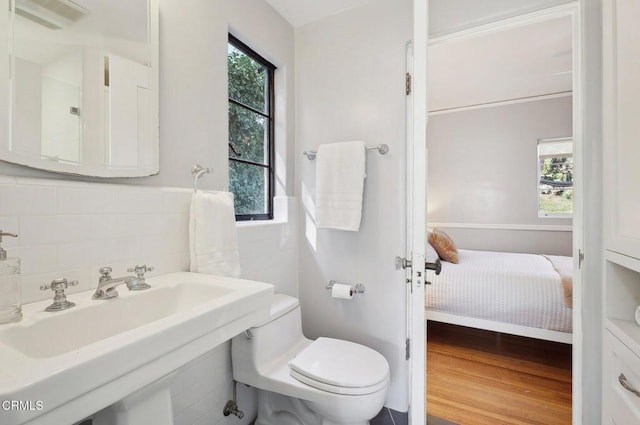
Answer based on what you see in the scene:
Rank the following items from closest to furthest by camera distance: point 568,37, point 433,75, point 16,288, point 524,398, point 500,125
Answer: point 16,288 → point 524,398 → point 568,37 → point 433,75 → point 500,125

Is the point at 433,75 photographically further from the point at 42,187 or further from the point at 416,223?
the point at 42,187

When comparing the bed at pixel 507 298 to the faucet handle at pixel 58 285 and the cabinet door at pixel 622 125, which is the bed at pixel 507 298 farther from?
the faucet handle at pixel 58 285

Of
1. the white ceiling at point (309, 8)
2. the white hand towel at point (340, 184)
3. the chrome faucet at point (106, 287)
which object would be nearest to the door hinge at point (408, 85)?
the white hand towel at point (340, 184)

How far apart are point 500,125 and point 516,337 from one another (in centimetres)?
255

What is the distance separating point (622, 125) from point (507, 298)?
4.89 ft

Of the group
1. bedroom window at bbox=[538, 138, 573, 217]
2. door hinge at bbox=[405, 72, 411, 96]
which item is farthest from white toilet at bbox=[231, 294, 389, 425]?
bedroom window at bbox=[538, 138, 573, 217]

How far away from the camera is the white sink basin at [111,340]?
42 cm

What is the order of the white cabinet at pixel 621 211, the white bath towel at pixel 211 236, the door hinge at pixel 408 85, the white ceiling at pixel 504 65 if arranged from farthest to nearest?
the white ceiling at pixel 504 65
the door hinge at pixel 408 85
the white bath towel at pixel 211 236
the white cabinet at pixel 621 211

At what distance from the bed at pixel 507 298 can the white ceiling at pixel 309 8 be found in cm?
182

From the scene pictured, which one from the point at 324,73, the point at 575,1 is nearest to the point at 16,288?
the point at 324,73

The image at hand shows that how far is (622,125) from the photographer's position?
94 cm

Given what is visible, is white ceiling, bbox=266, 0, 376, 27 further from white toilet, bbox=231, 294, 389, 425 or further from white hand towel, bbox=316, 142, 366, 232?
white toilet, bbox=231, 294, 389, 425

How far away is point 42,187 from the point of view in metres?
0.77

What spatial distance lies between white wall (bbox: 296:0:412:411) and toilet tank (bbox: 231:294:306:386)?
0.36 m
